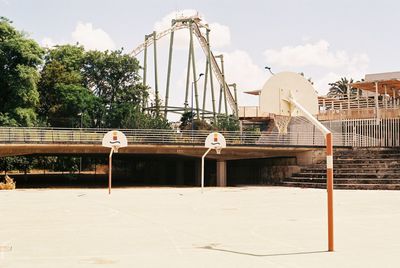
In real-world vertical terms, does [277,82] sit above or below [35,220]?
above

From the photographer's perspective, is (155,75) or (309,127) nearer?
(309,127)

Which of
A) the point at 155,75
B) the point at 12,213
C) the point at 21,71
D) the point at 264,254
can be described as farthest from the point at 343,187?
the point at 155,75

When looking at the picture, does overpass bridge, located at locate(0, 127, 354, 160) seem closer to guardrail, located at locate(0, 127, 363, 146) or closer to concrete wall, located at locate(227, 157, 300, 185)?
guardrail, located at locate(0, 127, 363, 146)

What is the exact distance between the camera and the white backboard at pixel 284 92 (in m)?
11.2

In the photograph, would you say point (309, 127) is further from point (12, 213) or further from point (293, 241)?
point (293, 241)

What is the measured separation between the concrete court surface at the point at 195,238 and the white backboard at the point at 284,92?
2.72 meters

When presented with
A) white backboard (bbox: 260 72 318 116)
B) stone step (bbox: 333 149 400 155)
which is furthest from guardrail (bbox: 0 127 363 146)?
white backboard (bbox: 260 72 318 116)

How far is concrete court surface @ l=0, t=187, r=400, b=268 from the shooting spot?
8.33 m

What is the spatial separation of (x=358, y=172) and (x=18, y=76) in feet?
105

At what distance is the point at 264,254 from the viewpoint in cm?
892

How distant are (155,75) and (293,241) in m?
56.4

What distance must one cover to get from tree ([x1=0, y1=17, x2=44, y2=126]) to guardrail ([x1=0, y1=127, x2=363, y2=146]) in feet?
21.7

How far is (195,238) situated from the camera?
35.8 ft

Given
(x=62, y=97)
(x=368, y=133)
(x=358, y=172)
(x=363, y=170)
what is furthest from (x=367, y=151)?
(x=62, y=97)
